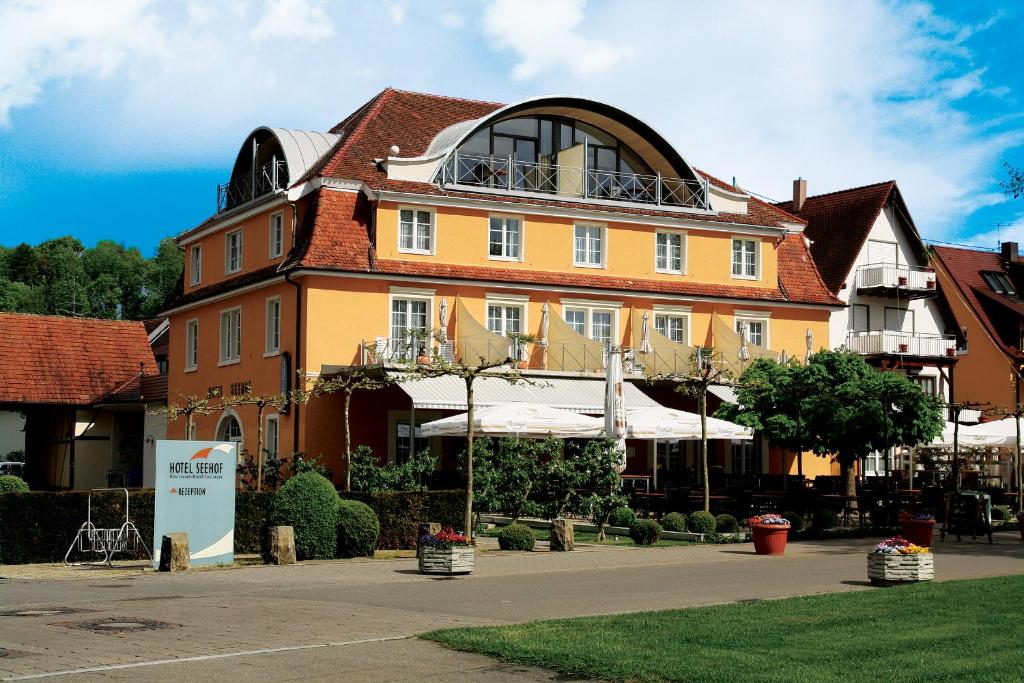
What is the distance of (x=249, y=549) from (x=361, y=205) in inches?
640

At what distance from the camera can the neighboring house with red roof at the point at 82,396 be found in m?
46.0

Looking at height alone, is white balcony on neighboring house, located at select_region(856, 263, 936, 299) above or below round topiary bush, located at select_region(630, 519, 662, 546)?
above

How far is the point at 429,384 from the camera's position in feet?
113

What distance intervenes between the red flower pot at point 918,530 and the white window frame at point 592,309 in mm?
17792

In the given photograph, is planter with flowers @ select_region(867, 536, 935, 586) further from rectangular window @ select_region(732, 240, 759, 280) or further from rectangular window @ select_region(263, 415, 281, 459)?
rectangular window @ select_region(732, 240, 759, 280)

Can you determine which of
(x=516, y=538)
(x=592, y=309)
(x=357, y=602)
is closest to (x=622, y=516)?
(x=516, y=538)

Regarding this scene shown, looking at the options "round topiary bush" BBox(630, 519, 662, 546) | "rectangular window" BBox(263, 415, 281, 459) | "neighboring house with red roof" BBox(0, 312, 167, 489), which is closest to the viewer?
"round topiary bush" BBox(630, 519, 662, 546)

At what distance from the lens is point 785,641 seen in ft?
39.5

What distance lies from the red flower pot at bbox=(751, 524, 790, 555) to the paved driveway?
34 cm

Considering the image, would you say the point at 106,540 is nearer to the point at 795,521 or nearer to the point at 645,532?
the point at 645,532

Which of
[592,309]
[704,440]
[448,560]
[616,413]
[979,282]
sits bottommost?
[448,560]

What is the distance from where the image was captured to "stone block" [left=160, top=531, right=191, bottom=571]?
Result: 808 inches

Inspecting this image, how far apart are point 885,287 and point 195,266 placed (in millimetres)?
24014

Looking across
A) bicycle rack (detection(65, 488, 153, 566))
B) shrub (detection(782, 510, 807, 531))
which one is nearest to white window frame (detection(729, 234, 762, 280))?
shrub (detection(782, 510, 807, 531))
